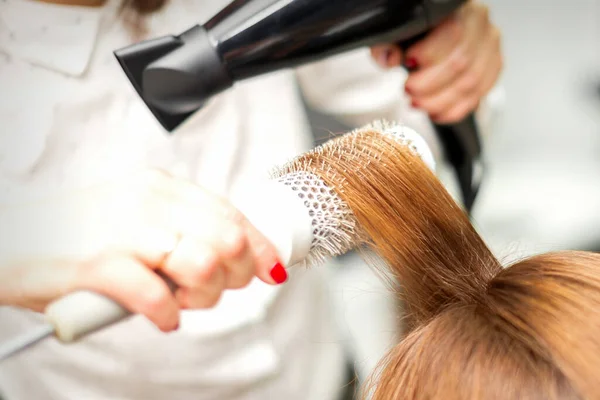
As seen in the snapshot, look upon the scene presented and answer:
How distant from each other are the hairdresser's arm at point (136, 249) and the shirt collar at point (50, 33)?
0.09m

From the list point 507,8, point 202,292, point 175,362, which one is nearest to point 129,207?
point 202,292

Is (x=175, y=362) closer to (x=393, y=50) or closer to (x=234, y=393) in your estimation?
(x=234, y=393)

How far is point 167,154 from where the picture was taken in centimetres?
37

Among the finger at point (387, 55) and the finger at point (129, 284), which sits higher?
the finger at point (387, 55)

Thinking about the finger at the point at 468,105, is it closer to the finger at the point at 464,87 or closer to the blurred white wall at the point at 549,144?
the finger at the point at 464,87

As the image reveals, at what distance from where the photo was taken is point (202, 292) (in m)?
0.28

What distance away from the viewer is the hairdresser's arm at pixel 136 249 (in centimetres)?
26

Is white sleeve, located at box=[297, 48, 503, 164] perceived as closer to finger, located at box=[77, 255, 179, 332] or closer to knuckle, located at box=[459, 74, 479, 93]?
knuckle, located at box=[459, 74, 479, 93]

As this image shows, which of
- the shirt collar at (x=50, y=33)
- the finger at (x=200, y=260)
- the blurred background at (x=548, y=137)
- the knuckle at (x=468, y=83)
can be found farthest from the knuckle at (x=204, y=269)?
the blurred background at (x=548, y=137)

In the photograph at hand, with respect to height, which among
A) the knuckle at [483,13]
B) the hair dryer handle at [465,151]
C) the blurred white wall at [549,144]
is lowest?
the blurred white wall at [549,144]

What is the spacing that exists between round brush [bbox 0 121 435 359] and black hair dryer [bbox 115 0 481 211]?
0.23ft

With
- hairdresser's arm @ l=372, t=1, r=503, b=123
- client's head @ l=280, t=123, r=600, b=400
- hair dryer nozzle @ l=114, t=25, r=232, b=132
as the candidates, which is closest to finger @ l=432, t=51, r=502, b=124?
hairdresser's arm @ l=372, t=1, r=503, b=123

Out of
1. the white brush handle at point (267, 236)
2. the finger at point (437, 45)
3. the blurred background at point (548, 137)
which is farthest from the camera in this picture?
the blurred background at point (548, 137)

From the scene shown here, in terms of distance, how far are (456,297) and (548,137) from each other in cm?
52
